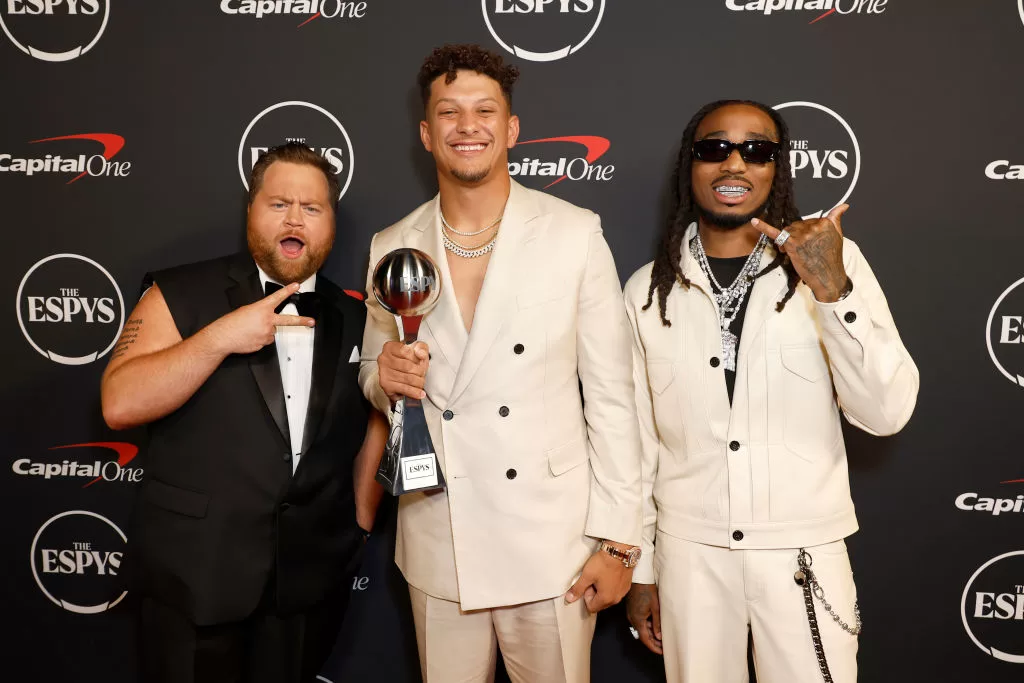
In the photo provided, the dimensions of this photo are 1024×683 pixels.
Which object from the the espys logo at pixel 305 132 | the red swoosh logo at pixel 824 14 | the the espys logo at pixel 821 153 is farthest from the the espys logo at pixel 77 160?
the red swoosh logo at pixel 824 14

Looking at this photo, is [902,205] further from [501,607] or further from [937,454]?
[501,607]

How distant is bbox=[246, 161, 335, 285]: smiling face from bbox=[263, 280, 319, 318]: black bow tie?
0.11 feet

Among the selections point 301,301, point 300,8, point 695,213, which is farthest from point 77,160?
point 695,213

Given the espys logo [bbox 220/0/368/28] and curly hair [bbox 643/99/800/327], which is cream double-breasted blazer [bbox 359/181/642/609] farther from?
the espys logo [bbox 220/0/368/28]

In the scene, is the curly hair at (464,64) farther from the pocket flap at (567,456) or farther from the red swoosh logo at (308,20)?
the pocket flap at (567,456)

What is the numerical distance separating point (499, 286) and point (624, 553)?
34.8 inches

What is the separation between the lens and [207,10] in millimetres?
2932

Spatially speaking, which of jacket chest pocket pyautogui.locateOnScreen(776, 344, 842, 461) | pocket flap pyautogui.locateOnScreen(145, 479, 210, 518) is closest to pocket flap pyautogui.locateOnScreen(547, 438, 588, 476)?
jacket chest pocket pyautogui.locateOnScreen(776, 344, 842, 461)

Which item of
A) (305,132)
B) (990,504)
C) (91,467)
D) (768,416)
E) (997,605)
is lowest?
(997,605)

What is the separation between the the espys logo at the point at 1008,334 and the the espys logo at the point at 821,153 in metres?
0.72

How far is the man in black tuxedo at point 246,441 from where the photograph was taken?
2.23m

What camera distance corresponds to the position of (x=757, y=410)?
2.17 m

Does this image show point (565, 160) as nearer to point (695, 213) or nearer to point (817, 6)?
point (695, 213)

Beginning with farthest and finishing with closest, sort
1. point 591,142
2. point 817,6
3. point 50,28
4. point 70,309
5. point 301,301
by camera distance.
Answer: point 70,309, point 50,28, point 591,142, point 817,6, point 301,301
